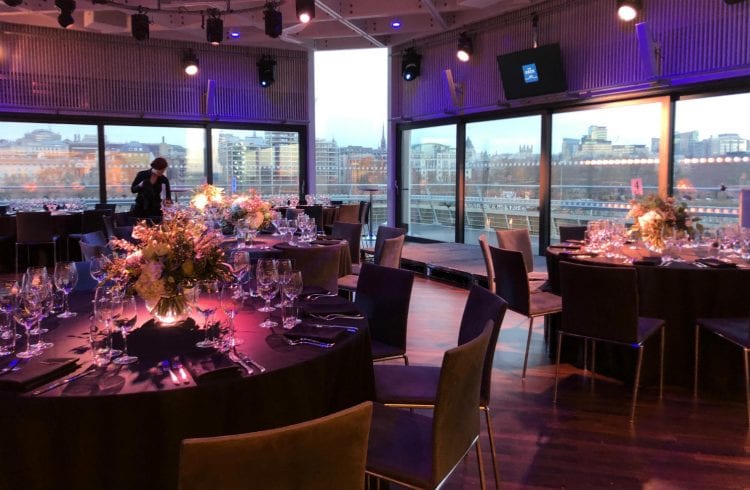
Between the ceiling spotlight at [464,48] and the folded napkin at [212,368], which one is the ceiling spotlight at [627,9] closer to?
the ceiling spotlight at [464,48]

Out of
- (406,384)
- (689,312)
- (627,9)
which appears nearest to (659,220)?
(689,312)

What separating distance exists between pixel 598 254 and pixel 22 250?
861cm

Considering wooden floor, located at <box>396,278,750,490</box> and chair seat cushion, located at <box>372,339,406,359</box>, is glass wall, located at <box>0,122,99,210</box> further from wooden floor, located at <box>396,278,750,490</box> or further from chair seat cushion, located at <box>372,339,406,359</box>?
chair seat cushion, located at <box>372,339,406,359</box>

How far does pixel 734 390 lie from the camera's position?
427cm

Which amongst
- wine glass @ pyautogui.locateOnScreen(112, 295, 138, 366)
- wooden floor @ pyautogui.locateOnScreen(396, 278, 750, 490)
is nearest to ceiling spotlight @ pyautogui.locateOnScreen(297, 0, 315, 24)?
wooden floor @ pyautogui.locateOnScreen(396, 278, 750, 490)

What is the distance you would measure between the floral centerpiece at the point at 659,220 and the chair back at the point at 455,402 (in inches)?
121

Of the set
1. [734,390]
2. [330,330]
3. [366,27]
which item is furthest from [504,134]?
[330,330]

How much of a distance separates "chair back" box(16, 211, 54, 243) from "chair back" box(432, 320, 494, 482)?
26.9 feet

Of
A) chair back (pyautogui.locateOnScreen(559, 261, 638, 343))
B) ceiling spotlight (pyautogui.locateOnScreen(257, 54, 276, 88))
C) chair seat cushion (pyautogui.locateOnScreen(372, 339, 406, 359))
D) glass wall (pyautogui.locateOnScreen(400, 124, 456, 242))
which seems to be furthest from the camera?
ceiling spotlight (pyautogui.locateOnScreen(257, 54, 276, 88))

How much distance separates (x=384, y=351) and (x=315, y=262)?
1.56 meters

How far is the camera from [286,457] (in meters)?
1.44

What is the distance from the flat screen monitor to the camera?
29.9 feet

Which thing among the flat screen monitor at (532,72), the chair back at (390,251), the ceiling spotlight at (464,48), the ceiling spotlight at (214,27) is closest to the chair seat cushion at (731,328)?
the chair back at (390,251)

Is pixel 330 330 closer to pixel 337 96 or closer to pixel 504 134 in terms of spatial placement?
pixel 504 134
